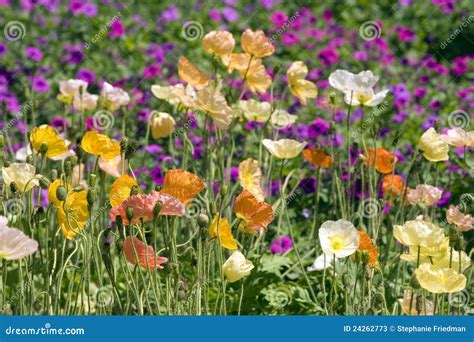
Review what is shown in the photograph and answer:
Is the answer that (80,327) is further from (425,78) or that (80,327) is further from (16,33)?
(16,33)

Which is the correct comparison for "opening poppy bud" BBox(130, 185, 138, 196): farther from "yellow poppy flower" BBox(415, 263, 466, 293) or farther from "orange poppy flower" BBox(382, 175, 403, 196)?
"orange poppy flower" BBox(382, 175, 403, 196)

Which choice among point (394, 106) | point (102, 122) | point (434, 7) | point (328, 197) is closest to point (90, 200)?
point (102, 122)

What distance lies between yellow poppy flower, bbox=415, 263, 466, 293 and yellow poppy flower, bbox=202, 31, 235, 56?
105cm

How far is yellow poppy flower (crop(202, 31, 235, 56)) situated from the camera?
2768 mm

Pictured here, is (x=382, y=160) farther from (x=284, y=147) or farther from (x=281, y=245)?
(x=281, y=245)

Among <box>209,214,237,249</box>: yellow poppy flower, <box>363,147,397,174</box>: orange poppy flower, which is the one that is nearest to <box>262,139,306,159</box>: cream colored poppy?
<box>363,147,397,174</box>: orange poppy flower

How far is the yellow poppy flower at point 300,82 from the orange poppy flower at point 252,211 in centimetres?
73

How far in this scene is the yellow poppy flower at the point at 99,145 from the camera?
228 centimetres

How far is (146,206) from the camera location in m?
1.93

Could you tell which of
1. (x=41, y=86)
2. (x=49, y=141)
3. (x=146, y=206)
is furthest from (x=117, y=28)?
(x=146, y=206)

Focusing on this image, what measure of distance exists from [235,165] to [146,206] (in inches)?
68.9

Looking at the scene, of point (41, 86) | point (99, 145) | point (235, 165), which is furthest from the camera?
point (41, 86)

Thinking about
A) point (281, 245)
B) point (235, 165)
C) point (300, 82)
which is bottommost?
point (281, 245)

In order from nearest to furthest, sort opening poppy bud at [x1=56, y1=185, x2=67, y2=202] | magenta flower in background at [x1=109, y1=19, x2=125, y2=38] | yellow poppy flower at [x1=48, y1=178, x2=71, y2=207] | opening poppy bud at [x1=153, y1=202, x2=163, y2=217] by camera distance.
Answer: opening poppy bud at [x1=153, y1=202, x2=163, y2=217]
opening poppy bud at [x1=56, y1=185, x2=67, y2=202]
yellow poppy flower at [x1=48, y1=178, x2=71, y2=207]
magenta flower in background at [x1=109, y1=19, x2=125, y2=38]
